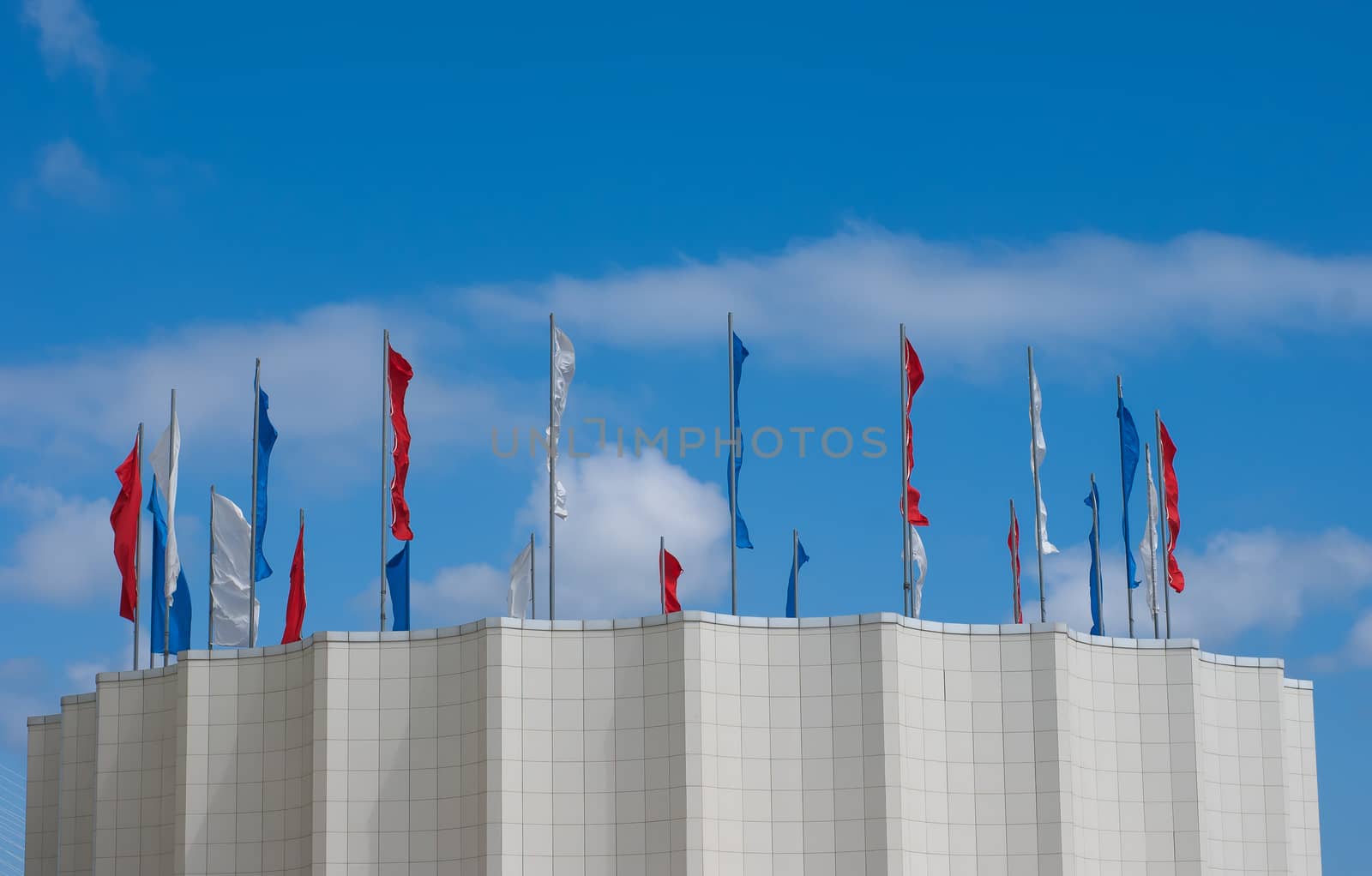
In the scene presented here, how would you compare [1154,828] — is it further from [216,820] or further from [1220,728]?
[216,820]

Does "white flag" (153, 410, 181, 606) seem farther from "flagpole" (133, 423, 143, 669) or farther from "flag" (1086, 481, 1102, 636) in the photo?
"flag" (1086, 481, 1102, 636)

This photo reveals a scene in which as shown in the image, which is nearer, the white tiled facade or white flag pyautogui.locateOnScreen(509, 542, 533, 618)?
the white tiled facade

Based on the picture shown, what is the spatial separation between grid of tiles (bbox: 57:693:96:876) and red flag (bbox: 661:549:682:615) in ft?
56.9

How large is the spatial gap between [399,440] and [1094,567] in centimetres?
2105

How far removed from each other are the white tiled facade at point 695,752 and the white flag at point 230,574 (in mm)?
4062

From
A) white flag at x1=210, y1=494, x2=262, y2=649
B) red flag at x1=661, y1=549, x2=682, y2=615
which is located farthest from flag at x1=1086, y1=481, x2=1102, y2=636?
white flag at x1=210, y1=494, x2=262, y2=649

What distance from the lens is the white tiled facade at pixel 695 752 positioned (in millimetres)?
48250

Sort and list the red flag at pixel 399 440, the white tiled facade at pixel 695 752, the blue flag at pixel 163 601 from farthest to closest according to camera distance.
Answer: the blue flag at pixel 163 601 → the red flag at pixel 399 440 → the white tiled facade at pixel 695 752

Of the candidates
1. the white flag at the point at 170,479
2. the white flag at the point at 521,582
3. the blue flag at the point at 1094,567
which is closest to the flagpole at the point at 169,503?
the white flag at the point at 170,479

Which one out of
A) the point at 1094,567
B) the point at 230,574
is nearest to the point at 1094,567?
the point at 1094,567

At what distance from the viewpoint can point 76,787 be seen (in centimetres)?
5769

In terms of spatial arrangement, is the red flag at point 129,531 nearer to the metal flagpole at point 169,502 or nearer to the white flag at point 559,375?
the metal flagpole at point 169,502

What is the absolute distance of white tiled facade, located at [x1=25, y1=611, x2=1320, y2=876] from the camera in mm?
48250

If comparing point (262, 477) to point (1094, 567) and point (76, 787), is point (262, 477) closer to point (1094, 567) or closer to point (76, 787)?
point (76, 787)
